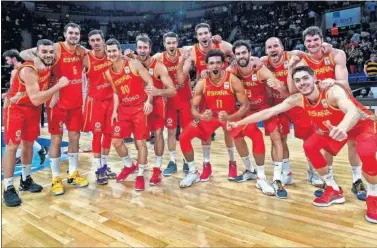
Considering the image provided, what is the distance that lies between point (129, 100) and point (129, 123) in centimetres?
27

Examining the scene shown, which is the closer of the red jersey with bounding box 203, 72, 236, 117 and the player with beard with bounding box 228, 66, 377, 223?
the player with beard with bounding box 228, 66, 377, 223

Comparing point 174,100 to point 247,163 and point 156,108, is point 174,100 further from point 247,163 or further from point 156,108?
point 247,163

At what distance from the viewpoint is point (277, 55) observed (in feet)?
11.4

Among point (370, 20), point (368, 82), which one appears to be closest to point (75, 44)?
point (368, 82)

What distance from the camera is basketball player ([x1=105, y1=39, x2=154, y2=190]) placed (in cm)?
358

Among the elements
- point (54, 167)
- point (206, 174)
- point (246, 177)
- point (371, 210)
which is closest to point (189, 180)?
point (206, 174)

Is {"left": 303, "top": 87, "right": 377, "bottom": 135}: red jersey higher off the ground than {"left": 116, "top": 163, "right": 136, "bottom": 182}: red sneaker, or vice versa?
{"left": 303, "top": 87, "right": 377, "bottom": 135}: red jersey

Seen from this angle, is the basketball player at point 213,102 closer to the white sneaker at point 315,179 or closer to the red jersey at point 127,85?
the red jersey at point 127,85

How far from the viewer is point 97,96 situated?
385 centimetres

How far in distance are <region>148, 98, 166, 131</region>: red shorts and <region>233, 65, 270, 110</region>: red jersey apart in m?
1.04

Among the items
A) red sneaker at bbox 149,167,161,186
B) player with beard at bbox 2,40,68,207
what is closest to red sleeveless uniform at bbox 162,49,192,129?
red sneaker at bbox 149,167,161,186

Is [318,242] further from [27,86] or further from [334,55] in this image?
[27,86]

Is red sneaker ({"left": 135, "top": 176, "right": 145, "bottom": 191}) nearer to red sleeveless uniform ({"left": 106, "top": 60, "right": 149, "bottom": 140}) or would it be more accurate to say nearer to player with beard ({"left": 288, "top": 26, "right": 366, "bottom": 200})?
red sleeveless uniform ({"left": 106, "top": 60, "right": 149, "bottom": 140})

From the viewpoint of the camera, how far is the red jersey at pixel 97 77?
3811mm
